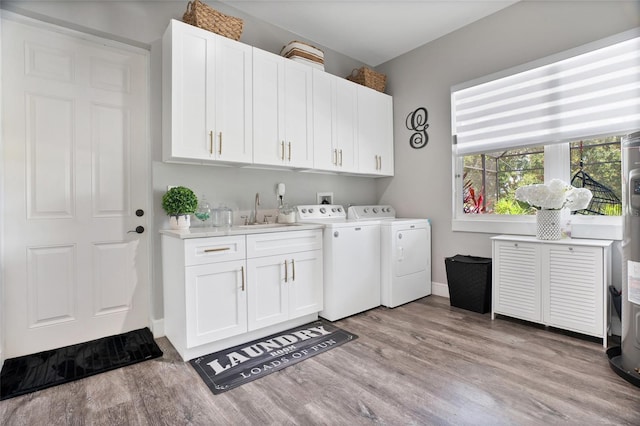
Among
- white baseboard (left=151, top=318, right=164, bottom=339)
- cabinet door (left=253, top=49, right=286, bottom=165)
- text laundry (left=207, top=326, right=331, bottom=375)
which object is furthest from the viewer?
cabinet door (left=253, top=49, right=286, bottom=165)

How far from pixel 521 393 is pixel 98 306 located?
285 centimetres

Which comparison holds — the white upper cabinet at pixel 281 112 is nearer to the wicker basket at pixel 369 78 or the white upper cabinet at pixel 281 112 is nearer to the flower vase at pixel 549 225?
the wicker basket at pixel 369 78

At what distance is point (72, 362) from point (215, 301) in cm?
96

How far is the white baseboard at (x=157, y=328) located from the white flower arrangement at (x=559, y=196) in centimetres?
313

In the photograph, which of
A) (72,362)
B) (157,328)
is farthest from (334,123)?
(72,362)

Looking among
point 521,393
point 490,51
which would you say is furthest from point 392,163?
point 521,393

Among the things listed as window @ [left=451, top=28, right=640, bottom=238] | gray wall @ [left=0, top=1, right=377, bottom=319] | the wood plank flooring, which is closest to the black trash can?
window @ [left=451, top=28, right=640, bottom=238]

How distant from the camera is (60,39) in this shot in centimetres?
235

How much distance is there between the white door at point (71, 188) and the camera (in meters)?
2.20

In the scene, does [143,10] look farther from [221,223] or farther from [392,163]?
[392,163]

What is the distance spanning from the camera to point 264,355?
7.37ft

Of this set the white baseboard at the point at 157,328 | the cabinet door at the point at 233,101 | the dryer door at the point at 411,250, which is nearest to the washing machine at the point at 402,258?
the dryer door at the point at 411,250

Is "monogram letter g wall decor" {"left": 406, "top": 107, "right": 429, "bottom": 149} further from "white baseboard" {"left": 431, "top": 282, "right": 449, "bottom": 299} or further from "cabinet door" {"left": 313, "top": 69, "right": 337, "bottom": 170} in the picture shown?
"white baseboard" {"left": 431, "top": 282, "right": 449, "bottom": 299}

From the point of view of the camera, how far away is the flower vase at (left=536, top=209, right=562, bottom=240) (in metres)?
2.61
